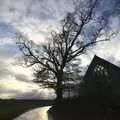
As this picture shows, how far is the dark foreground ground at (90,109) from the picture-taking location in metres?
27.5

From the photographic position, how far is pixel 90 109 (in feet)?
98.1

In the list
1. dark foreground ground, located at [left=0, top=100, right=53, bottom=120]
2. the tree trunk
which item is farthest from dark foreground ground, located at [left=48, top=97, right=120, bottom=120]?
the tree trunk

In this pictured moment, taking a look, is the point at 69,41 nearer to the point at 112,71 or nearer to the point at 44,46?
the point at 44,46

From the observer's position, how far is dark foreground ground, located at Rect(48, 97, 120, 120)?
27.5m

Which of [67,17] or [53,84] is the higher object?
[67,17]

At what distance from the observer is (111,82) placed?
33375 mm

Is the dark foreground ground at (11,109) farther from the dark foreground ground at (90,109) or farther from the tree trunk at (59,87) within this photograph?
the tree trunk at (59,87)

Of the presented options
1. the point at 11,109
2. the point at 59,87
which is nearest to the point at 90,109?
the point at 59,87

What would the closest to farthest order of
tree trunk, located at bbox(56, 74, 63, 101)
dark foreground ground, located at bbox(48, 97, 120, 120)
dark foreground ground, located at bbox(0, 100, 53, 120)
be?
dark foreground ground, located at bbox(48, 97, 120, 120)
dark foreground ground, located at bbox(0, 100, 53, 120)
tree trunk, located at bbox(56, 74, 63, 101)

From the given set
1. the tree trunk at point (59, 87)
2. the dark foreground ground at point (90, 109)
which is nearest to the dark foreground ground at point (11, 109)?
the dark foreground ground at point (90, 109)

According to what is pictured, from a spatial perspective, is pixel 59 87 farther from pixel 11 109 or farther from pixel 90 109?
pixel 90 109

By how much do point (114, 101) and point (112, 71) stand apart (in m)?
3.50

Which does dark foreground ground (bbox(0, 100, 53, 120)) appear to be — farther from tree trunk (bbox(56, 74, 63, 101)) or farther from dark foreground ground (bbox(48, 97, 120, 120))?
tree trunk (bbox(56, 74, 63, 101))

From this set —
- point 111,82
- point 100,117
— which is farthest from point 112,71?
point 100,117
